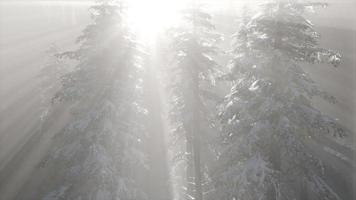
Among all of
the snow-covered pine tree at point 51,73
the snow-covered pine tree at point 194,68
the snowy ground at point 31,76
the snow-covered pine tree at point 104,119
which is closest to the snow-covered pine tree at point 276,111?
the snow-covered pine tree at point 104,119

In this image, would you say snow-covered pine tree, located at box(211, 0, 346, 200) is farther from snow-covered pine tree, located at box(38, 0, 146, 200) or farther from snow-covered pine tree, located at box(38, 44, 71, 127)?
snow-covered pine tree, located at box(38, 44, 71, 127)

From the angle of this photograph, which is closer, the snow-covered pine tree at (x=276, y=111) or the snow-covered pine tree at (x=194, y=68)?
the snow-covered pine tree at (x=276, y=111)

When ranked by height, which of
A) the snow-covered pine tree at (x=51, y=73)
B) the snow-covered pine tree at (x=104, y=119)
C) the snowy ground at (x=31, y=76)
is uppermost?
the snow-covered pine tree at (x=104, y=119)

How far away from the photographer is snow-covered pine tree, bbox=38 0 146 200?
58.6 feet

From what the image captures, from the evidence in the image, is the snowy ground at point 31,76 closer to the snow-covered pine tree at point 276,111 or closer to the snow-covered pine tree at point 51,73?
the snow-covered pine tree at point 51,73

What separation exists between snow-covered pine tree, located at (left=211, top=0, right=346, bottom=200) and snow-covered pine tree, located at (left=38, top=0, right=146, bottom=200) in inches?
211

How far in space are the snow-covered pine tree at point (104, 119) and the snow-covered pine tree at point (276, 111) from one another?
17.6ft

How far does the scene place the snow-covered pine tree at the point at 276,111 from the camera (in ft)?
47.9

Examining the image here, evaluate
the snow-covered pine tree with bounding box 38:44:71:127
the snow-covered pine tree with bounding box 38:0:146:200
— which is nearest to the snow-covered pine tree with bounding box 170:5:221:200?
the snow-covered pine tree with bounding box 38:0:146:200

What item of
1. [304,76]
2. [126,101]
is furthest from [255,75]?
[126,101]

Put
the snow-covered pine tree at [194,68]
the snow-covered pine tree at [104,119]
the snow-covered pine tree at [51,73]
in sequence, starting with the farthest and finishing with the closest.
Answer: the snow-covered pine tree at [51,73], the snow-covered pine tree at [194,68], the snow-covered pine tree at [104,119]

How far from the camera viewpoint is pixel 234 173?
51.6ft

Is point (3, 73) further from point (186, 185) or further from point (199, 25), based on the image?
point (199, 25)

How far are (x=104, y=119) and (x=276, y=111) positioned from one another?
8591 millimetres
